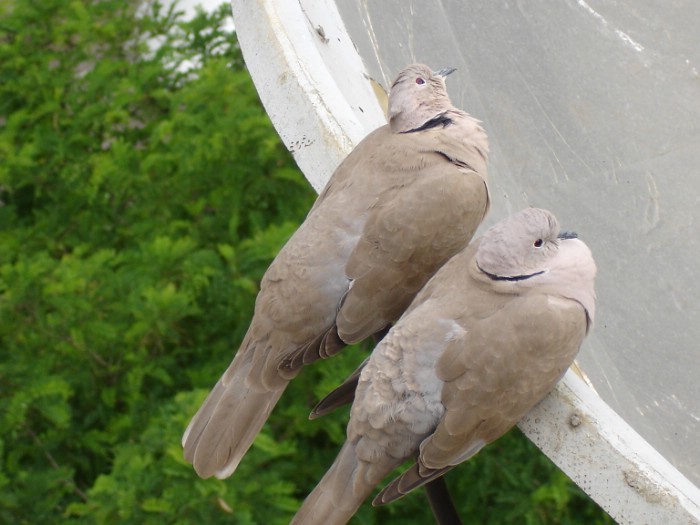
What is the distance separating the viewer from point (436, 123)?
2025 mm

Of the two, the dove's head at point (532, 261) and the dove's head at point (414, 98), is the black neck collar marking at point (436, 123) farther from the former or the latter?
the dove's head at point (532, 261)

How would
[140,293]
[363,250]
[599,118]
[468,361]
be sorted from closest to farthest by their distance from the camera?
[468,361]
[363,250]
[599,118]
[140,293]

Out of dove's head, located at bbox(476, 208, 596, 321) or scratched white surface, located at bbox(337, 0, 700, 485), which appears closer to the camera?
dove's head, located at bbox(476, 208, 596, 321)

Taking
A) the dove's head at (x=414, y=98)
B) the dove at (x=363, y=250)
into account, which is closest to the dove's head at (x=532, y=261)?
the dove at (x=363, y=250)

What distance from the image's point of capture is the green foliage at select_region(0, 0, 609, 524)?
8.85 ft

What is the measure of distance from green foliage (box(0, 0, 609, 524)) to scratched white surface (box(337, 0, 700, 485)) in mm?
833

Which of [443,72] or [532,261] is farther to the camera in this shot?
[443,72]

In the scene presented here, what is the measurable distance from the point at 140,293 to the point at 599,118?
1466 millimetres

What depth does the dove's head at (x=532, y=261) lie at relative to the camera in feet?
5.45

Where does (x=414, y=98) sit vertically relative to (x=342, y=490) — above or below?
above

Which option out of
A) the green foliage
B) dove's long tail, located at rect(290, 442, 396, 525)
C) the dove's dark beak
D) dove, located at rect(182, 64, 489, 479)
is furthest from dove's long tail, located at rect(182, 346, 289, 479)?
the dove's dark beak

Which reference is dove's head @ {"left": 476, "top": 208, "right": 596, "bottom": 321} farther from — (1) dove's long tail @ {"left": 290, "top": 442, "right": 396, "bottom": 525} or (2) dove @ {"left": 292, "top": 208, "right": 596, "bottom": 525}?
(1) dove's long tail @ {"left": 290, "top": 442, "right": 396, "bottom": 525}

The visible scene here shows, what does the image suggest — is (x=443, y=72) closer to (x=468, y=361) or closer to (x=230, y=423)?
(x=468, y=361)

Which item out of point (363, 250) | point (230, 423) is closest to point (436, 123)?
point (363, 250)
